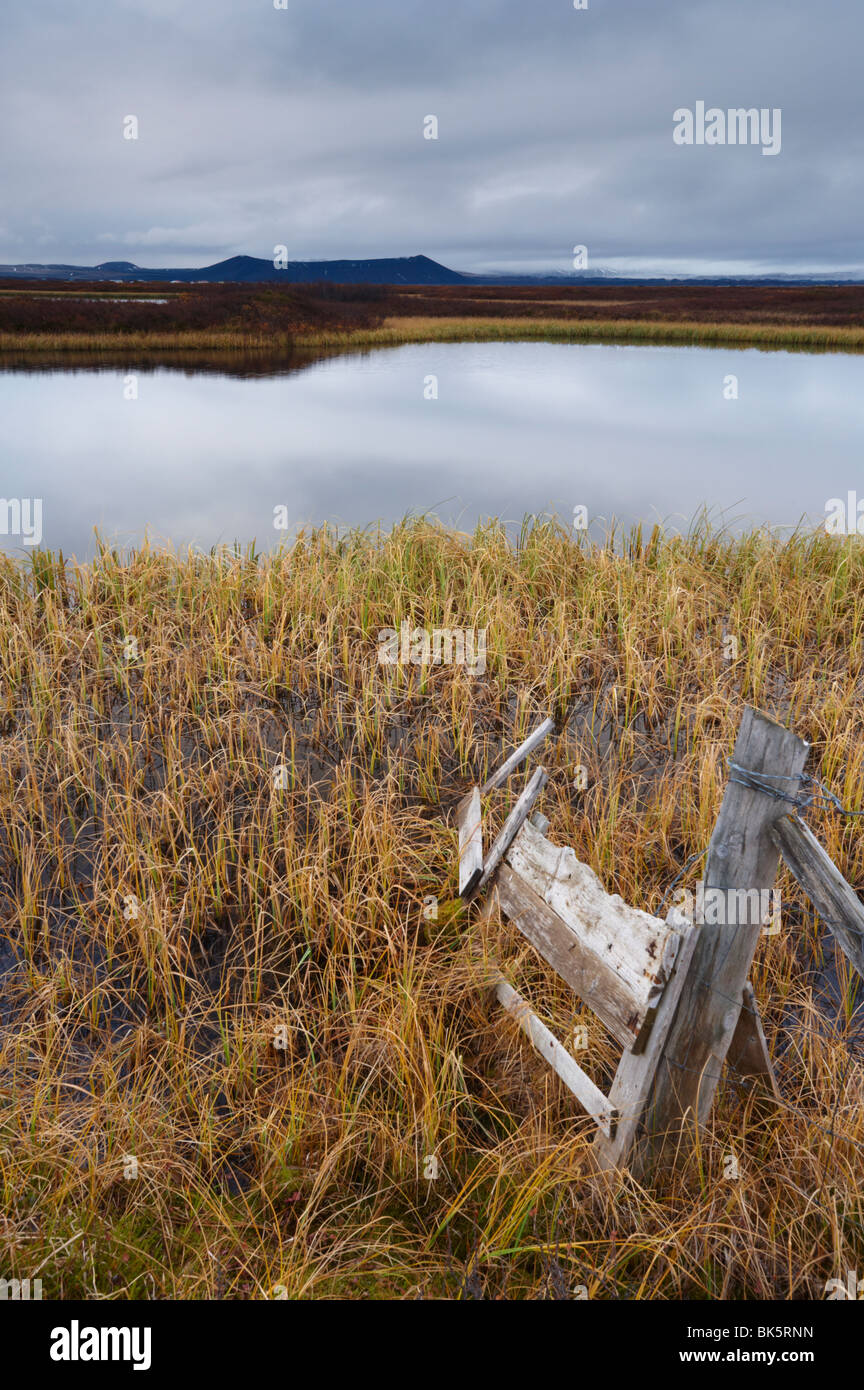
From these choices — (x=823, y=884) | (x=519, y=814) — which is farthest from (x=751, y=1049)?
(x=519, y=814)

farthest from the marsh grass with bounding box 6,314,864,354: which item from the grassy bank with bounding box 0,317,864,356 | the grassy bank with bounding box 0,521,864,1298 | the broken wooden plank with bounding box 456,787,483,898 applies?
the broken wooden plank with bounding box 456,787,483,898

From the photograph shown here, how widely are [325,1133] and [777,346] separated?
41.8 m

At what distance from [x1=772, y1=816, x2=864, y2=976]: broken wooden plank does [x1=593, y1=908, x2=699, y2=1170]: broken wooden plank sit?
1.13ft

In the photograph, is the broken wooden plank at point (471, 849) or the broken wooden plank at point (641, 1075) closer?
the broken wooden plank at point (641, 1075)

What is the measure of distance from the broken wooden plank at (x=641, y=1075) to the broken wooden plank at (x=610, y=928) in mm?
26

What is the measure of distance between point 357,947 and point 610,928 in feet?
4.77

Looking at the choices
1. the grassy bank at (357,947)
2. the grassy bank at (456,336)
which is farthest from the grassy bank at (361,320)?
the grassy bank at (357,947)

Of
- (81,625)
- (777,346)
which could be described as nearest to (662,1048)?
(81,625)

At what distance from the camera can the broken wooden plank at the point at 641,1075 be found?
7.66ft

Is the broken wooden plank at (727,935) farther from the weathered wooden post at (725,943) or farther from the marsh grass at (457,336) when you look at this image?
the marsh grass at (457,336)

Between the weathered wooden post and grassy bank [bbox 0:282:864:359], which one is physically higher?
grassy bank [bbox 0:282:864:359]

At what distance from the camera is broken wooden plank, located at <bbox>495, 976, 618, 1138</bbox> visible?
258 cm

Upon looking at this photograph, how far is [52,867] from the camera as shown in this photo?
172 inches

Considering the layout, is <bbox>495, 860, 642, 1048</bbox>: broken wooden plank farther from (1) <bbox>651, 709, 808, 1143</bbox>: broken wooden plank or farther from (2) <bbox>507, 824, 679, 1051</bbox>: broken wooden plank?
(1) <bbox>651, 709, 808, 1143</bbox>: broken wooden plank
